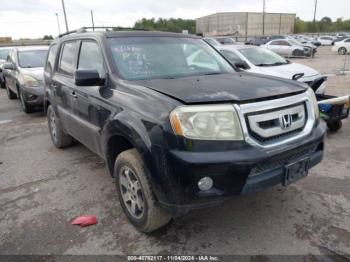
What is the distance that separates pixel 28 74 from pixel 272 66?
6.06 meters

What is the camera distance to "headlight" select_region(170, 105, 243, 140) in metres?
2.21

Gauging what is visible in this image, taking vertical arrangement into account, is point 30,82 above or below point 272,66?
below

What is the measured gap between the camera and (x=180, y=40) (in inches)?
149

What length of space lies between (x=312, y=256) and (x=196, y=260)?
A: 0.92m

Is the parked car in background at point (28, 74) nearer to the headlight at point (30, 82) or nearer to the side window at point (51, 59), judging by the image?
the headlight at point (30, 82)

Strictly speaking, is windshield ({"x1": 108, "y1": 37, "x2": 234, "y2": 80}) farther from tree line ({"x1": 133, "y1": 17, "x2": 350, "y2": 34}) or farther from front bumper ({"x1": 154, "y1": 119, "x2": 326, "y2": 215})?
tree line ({"x1": 133, "y1": 17, "x2": 350, "y2": 34})

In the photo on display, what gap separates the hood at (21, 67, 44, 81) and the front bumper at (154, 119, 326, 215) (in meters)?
6.26

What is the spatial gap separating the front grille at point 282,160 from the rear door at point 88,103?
1698 millimetres

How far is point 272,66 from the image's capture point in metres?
7.69

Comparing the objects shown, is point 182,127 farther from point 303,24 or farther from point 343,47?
point 303,24

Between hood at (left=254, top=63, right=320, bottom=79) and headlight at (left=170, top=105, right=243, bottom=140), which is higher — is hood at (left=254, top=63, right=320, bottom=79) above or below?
below

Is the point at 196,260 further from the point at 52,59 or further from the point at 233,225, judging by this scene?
the point at 52,59

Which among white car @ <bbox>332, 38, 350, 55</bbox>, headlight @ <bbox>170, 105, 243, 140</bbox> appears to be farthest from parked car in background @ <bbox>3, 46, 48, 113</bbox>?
white car @ <bbox>332, 38, 350, 55</bbox>

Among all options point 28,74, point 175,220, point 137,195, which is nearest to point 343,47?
point 28,74
